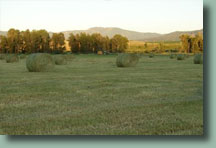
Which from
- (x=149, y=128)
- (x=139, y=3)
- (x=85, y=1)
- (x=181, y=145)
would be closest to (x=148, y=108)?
(x=149, y=128)

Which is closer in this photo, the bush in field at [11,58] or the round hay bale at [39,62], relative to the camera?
the round hay bale at [39,62]

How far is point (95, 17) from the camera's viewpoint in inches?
234

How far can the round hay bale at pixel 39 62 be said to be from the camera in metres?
14.0

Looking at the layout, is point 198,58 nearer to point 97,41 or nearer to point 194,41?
point 194,41

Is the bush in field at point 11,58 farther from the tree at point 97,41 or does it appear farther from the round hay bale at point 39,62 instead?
the round hay bale at point 39,62

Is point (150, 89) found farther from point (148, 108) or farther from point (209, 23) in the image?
point (209, 23)

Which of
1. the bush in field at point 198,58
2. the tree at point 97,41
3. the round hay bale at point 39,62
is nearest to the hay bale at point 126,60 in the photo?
the tree at point 97,41

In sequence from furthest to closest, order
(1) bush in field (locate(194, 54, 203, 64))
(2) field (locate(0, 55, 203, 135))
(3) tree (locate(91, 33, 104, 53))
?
1. (1) bush in field (locate(194, 54, 203, 64))
2. (3) tree (locate(91, 33, 104, 53))
3. (2) field (locate(0, 55, 203, 135))

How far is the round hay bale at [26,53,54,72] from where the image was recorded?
14027mm

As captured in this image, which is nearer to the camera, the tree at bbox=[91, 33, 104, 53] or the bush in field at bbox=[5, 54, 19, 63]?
the tree at bbox=[91, 33, 104, 53]

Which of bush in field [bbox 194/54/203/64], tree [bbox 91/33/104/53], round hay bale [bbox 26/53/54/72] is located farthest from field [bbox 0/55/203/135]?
bush in field [bbox 194/54/203/64]

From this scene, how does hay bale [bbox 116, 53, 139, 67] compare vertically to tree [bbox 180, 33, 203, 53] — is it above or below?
below

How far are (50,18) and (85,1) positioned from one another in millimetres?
761

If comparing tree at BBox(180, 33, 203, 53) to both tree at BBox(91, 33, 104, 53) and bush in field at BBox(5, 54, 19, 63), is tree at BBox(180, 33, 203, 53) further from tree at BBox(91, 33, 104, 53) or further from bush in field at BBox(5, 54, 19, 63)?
bush in field at BBox(5, 54, 19, 63)
